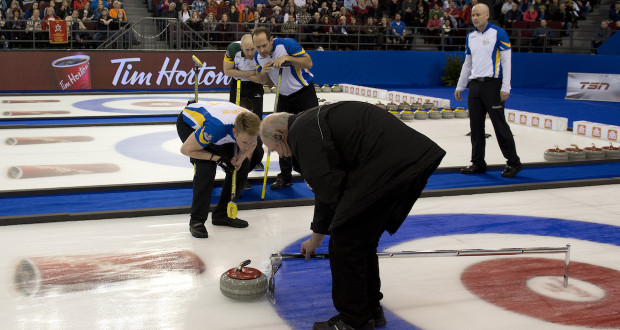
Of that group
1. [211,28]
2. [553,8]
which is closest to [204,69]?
[211,28]

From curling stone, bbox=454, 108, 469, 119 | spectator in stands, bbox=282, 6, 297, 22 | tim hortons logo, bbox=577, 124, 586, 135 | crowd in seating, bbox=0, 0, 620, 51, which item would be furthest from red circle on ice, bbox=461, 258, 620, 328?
spectator in stands, bbox=282, 6, 297, 22

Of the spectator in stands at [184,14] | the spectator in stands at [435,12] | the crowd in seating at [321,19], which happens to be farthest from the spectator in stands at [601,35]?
the spectator in stands at [184,14]

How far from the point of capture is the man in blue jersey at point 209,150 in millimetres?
5137

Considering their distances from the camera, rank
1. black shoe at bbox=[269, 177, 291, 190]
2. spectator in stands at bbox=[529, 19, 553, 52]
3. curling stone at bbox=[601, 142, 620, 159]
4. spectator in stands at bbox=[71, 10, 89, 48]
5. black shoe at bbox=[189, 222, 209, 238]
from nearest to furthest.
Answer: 1. black shoe at bbox=[189, 222, 209, 238]
2. black shoe at bbox=[269, 177, 291, 190]
3. curling stone at bbox=[601, 142, 620, 159]
4. spectator in stands at bbox=[71, 10, 89, 48]
5. spectator in stands at bbox=[529, 19, 553, 52]

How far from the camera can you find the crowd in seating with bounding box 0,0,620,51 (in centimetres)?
1784

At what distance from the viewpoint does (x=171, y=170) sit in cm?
777

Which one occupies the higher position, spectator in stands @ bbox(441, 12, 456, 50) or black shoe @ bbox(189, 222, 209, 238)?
spectator in stands @ bbox(441, 12, 456, 50)

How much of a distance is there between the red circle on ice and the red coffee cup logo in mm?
13993

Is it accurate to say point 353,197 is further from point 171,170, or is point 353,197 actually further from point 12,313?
point 171,170

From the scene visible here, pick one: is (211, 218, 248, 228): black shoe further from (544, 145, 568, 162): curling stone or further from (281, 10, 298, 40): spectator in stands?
(281, 10, 298, 40): spectator in stands

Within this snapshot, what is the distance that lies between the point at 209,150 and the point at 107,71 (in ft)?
41.1

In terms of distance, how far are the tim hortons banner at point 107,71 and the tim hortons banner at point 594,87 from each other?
910cm

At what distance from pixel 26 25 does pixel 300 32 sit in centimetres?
777

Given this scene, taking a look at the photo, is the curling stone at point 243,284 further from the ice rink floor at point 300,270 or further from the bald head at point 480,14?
the bald head at point 480,14
